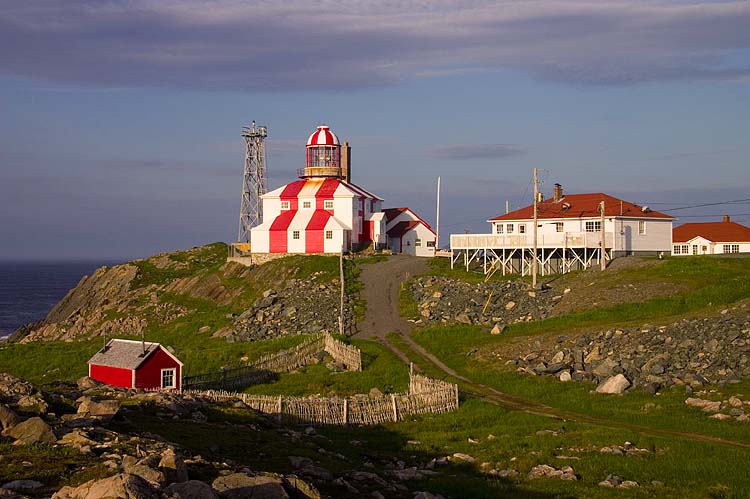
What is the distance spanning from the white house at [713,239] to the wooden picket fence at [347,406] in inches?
2062

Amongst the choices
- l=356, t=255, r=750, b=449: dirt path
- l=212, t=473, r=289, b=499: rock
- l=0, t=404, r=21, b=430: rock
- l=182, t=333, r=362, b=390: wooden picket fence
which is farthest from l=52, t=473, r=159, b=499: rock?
l=182, t=333, r=362, b=390: wooden picket fence

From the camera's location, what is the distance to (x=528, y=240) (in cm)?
6700

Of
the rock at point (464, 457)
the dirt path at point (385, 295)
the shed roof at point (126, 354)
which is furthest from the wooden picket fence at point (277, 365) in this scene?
the rock at point (464, 457)

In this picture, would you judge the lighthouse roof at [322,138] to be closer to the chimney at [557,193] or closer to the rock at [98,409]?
the chimney at [557,193]

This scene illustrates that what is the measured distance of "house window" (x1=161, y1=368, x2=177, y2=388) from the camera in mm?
37531

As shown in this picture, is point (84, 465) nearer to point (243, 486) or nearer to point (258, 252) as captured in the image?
point (243, 486)

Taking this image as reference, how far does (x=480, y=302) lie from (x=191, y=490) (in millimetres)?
44261

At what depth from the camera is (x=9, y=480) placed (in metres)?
15.2

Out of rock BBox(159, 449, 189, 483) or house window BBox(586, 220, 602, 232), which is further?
house window BBox(586, 220, 602, 232)

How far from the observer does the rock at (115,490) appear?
13.2 metres

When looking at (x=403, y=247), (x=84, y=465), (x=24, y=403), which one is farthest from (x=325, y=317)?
(x=84, y=465)

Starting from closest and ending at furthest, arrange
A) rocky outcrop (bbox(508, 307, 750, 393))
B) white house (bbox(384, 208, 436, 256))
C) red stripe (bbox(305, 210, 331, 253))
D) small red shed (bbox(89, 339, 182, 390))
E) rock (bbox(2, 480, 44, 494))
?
rock (bbox(2, 480, 44, 494)) → rocky outcrop (bbox(508, 307, 750, 393)) → small red shed (bbox(89, 339, 182, 390)) → red stripe (bbox(305, 210, 331, 253)) → white house (bbox(384, 208, 436, 256))

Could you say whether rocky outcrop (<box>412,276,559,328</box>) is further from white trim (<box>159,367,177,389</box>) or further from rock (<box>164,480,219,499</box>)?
rock (<box>164,480,219,499</box>)

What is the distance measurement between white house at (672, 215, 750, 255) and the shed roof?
5507 cm
